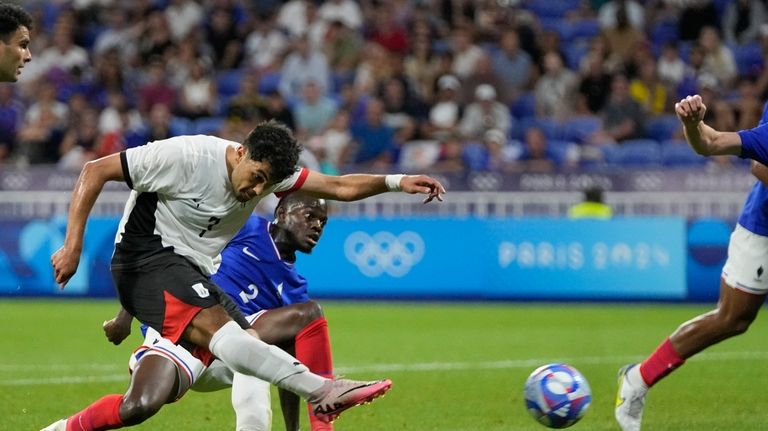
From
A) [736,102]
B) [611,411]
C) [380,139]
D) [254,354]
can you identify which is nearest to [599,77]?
[736,102]

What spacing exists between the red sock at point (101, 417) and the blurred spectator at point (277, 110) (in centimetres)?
1205

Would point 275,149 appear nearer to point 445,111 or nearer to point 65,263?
point 65,263

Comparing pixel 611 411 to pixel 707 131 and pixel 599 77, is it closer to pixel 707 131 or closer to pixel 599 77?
pixel 707 131

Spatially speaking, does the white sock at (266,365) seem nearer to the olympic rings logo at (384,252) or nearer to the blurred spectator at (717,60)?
the olympic rings logo at (384,252)

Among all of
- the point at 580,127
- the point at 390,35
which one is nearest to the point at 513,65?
the point at 580,127

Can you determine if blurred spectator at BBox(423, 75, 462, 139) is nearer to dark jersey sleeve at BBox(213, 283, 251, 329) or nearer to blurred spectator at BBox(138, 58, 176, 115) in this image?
blurred spectator at BBox(138, 58, 176, 115)

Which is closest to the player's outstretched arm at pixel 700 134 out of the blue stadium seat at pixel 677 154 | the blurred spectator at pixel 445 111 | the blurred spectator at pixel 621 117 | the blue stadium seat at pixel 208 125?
the blue stadium seat at pixel 677 154

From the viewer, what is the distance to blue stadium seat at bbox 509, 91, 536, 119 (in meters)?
19.5

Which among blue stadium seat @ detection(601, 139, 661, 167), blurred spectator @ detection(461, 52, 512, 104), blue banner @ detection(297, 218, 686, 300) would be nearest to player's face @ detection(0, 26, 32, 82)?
blue banner @ detection(297, 218, 686, 300)

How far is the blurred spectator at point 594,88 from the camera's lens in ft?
62.2

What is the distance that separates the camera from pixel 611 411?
327 inches

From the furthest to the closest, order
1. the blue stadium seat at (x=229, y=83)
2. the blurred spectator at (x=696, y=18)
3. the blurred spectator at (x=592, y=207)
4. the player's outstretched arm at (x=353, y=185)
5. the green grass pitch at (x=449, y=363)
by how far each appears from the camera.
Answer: the blue stadium seat at (x=229, y=83) < the blurred spectator at (x=696, y=18) < the blurred spectator at (x=592, y=207) < the green grass pitch at (x=449, y=363) < the player's outstretched arm at (x=353, y=185)

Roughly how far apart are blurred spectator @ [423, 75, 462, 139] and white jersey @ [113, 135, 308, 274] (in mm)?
12312

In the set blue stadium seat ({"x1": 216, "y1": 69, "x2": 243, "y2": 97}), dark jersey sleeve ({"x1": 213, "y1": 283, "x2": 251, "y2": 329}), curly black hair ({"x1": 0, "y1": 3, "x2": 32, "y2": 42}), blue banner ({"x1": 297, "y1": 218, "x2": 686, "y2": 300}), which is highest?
curly black hair ({"x1": 0, "y1": 3, "x2": 32, "y2": 42})
